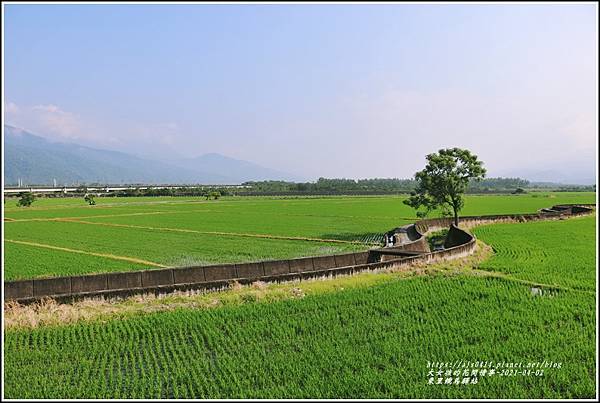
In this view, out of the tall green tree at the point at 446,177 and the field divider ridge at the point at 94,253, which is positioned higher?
the tall green tree at the point at 446,177

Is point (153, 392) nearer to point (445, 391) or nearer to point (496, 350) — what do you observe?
point (445, 391)

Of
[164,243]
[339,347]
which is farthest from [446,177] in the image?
[339,347]

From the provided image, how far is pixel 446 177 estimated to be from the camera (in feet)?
105

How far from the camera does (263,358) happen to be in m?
8.46

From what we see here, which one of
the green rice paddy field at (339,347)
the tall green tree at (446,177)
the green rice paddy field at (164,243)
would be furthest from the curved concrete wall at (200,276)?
the tall green tree at (446,177)

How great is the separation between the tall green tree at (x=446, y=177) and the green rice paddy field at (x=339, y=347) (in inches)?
711

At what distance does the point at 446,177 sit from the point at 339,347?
82.0 ft

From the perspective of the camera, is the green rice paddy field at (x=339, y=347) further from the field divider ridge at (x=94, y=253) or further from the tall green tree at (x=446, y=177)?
the tall green tree at (x=446, y=177)

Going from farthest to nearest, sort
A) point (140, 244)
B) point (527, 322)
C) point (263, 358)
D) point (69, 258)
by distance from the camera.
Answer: point (140, 244)
point (69, 258)
point (527, 322)
point (263, 358)

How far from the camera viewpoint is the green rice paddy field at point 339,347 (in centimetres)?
731

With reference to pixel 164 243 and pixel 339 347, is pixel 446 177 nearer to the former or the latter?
pixel 164 243

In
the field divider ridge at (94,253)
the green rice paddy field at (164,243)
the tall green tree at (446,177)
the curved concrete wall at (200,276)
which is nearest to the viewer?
the curved concrete wall at (200,276)

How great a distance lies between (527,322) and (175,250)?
18.2 metres

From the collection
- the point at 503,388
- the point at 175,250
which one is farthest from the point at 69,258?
the point at 503,388
